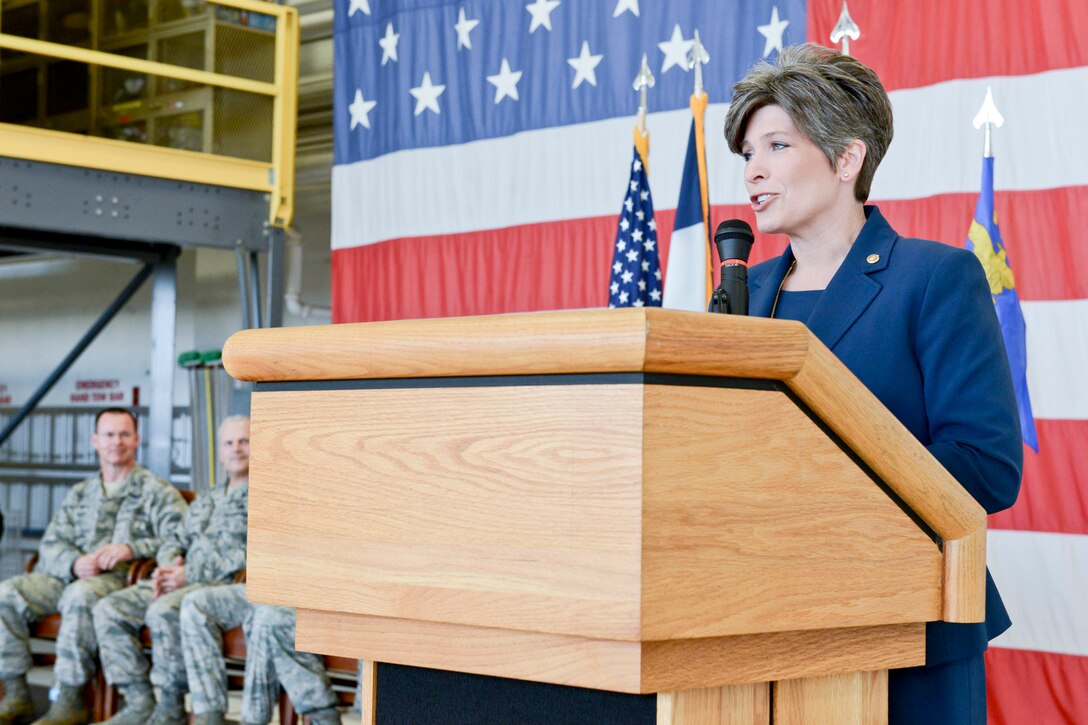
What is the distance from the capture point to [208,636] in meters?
4.84

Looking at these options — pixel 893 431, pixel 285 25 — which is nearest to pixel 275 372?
pixel 893 431

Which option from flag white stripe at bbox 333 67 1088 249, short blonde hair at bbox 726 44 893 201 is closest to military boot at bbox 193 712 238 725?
flag white stripe at bbox 333 67 1088 249

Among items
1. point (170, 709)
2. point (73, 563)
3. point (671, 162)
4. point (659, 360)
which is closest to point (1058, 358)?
point (671, 162)

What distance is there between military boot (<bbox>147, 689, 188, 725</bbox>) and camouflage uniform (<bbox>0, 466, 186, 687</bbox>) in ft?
1.59

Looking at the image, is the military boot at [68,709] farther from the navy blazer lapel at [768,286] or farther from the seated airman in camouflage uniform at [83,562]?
the navy blazer lapel at [768,286]

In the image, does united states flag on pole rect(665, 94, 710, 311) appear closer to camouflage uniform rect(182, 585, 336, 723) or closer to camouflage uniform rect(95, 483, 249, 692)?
camouflage uniform rect(182, 585, 336, 723)

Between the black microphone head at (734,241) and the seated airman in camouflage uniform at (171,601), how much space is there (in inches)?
167

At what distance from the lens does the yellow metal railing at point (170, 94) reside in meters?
6.05

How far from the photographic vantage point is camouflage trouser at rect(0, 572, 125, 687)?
17.2ft

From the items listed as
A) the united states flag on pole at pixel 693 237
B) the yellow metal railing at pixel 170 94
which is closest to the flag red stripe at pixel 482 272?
the yellow metal railing at pixel 170 94

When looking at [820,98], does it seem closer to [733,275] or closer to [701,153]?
[733,275]

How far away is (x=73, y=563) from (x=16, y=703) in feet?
2.11

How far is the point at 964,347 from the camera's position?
1.20 metres

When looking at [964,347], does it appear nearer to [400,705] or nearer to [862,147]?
[862,147]
